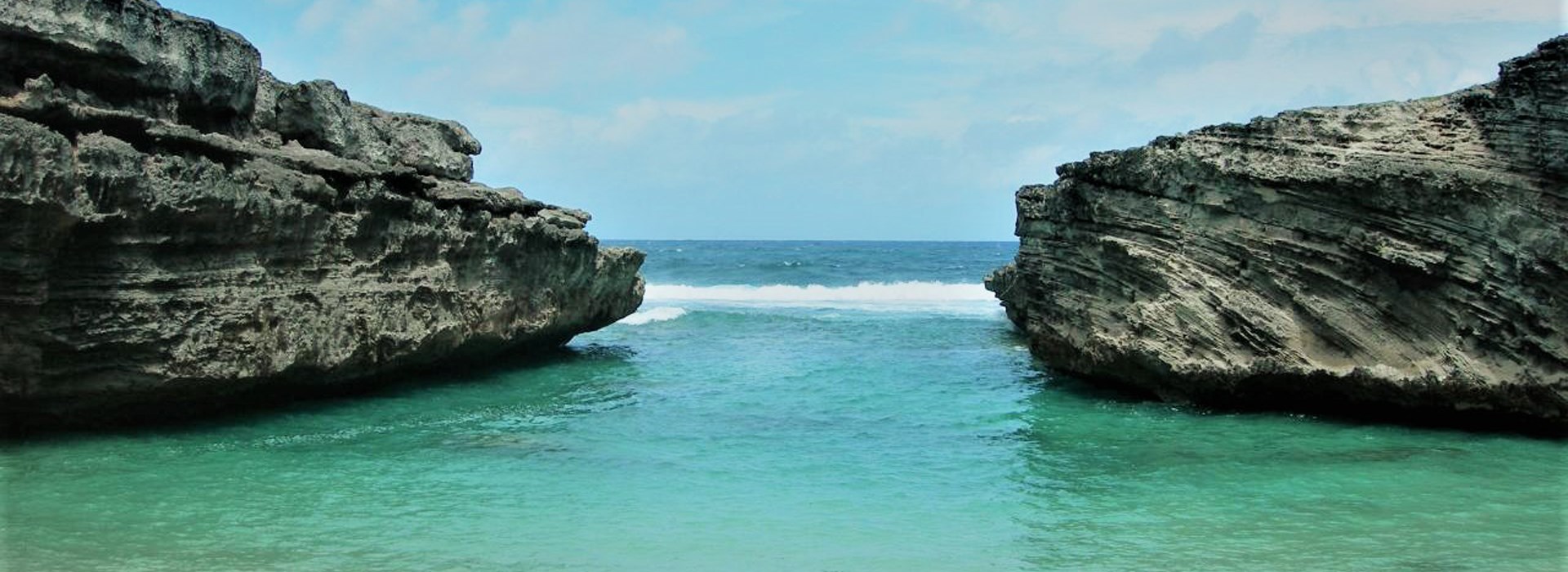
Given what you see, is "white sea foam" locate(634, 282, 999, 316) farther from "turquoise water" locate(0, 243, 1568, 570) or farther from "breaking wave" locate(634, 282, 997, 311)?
"turquoise water" locate(0, 243, 1568, 570)

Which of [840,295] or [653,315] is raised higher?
[840,295]

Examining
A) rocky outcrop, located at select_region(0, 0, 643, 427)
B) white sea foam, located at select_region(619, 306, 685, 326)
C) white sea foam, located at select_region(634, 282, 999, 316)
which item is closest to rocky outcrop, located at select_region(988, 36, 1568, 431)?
rocky outcrop, located at select_region(0, 0, 643, 427)

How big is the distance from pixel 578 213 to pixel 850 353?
6381 mm

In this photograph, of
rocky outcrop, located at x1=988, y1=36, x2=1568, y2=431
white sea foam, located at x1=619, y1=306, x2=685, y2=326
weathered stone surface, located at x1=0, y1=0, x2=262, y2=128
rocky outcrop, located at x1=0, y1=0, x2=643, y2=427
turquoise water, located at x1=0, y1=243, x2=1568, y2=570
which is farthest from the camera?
white sea foam, located at x1=619, y1=306, x2=685, y2=326

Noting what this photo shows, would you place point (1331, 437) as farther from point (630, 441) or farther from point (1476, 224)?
point (630, 441)

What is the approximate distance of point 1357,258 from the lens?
42.3 ft

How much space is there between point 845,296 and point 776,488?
122 feet

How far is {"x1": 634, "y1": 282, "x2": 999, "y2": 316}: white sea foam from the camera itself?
41062mm

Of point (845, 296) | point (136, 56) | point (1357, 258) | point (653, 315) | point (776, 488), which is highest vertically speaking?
point (136, 56)

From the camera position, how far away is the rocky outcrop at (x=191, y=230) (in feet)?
35.1

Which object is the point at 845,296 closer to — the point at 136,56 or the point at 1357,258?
the point at 1357,258

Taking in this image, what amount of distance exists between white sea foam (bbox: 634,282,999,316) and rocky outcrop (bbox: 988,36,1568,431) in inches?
901

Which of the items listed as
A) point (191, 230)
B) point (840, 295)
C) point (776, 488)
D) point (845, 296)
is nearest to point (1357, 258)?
point (776, 488)

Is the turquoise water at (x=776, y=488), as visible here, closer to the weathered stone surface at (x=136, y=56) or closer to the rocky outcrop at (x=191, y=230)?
the rocky outcrop at (x=191, y=230)
